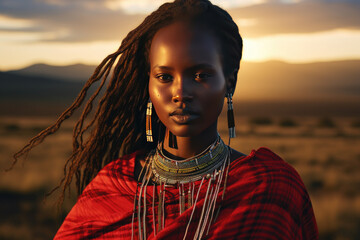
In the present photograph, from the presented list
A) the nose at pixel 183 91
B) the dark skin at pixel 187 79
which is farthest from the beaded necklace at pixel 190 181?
the nose at pixel 183 91

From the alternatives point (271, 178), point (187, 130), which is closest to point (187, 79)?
point (187, 130)

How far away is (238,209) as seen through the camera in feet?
9.09

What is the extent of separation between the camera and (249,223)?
9.00 feet

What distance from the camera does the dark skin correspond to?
2.67 meters

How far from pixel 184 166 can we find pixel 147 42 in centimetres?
85

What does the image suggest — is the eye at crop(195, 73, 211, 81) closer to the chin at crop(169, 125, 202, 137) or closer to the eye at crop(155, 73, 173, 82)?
the eye at crop(155, 73, 173, 82)

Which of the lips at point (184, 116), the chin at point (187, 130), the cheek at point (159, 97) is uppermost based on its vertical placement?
the cheek at point (159, 97)

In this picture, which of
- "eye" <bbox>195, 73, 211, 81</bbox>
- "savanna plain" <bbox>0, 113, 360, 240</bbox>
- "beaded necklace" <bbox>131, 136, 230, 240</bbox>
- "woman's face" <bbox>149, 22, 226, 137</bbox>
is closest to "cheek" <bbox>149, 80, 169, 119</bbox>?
"woman's face" <bbox>149, 22, 226, 137</bbox>

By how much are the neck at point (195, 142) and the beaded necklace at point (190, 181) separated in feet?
0.12

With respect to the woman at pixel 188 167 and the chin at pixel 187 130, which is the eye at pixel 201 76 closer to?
the woman at pixel 188 167

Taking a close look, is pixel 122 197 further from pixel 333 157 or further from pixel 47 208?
pixel 333 157

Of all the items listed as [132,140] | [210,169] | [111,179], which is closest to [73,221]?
[111,179]

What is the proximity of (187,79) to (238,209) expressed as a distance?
824 millimetres

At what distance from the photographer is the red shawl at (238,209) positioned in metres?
2.75
